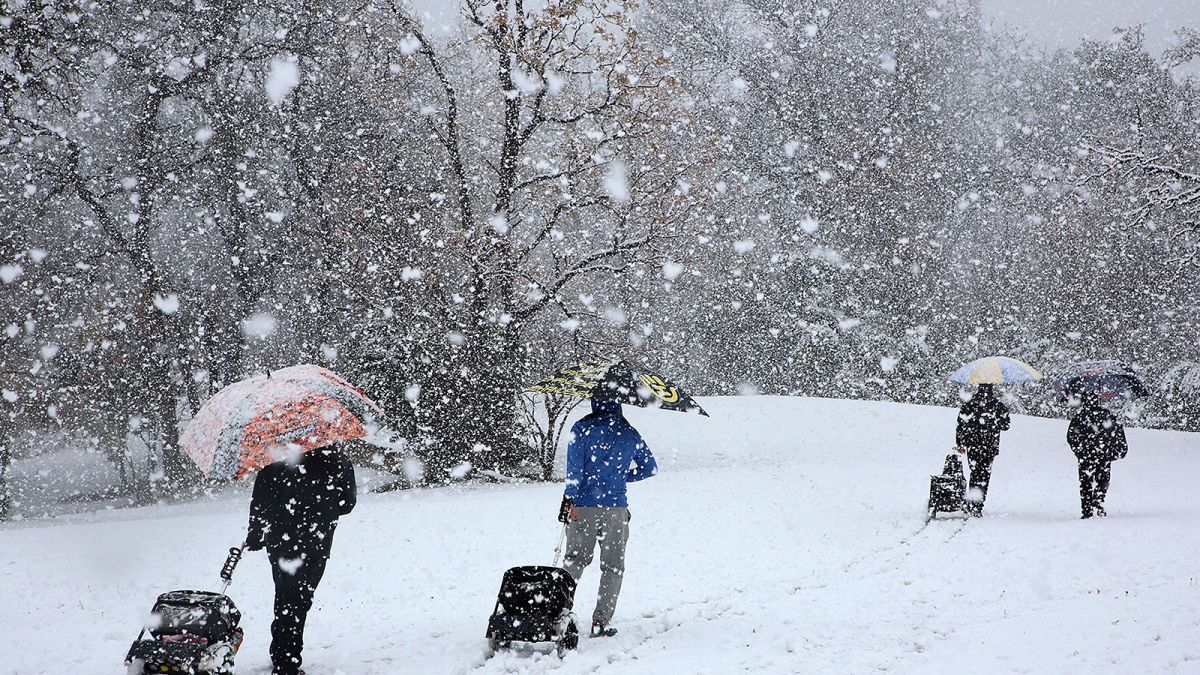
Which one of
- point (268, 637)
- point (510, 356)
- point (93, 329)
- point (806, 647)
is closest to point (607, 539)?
point (806, 647)

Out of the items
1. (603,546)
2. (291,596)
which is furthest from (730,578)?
A: (291,596)

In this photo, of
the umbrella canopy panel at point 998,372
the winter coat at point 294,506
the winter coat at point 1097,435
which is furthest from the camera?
the umbrella canopy panel at point 998,372

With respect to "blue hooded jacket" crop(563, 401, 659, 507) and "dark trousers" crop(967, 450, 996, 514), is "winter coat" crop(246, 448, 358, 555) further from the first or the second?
"dark trousers" crop(967, 450, 996, 514)

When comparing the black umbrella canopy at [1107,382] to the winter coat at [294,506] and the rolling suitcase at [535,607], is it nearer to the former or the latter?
the rolling suitcase at [535,607]

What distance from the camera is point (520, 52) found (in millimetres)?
16922

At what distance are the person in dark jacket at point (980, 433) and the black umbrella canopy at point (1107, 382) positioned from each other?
0.87 metres

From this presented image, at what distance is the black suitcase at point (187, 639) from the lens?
5258 mm

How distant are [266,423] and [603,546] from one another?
107 inches

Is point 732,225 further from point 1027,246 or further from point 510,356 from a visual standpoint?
point 510,356

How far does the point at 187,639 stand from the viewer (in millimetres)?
5320

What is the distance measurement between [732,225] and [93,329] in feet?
68.2

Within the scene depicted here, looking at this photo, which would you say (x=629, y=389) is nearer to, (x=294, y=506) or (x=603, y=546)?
(x=603, y=546)

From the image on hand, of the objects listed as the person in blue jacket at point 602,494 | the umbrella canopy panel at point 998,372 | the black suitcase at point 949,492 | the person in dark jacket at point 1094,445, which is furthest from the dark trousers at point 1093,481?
the person in blue jacket at point 602,494

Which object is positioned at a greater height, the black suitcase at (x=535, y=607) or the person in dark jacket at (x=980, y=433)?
the person in dark jacket at (x=980, y=433)
